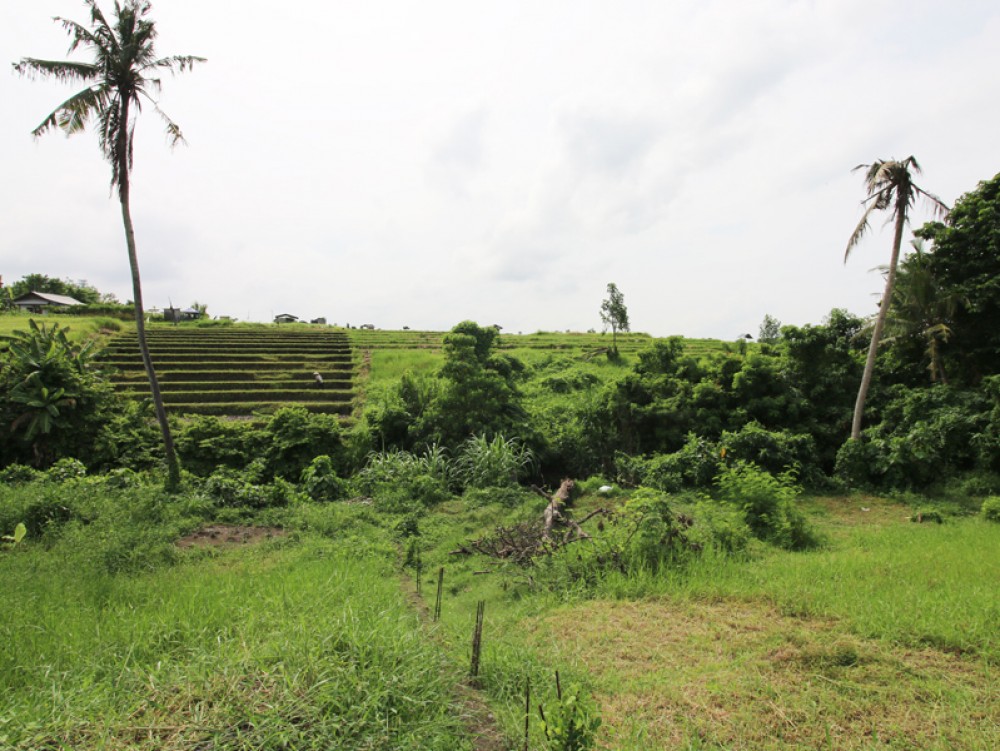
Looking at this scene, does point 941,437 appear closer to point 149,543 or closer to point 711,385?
point 711,385

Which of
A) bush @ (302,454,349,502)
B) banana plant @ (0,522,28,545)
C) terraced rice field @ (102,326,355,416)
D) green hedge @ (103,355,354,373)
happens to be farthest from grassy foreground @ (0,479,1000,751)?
green hedge @ (103,355,354,373)

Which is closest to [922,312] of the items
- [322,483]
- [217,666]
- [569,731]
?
[569,731]

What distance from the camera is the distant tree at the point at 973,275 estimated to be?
434 inches

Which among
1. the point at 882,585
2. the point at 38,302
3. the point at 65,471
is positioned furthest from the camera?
the point at 38,302

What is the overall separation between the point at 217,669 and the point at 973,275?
15885mm

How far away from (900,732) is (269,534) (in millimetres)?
8275

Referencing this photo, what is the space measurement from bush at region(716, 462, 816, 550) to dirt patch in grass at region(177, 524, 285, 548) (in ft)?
25.1

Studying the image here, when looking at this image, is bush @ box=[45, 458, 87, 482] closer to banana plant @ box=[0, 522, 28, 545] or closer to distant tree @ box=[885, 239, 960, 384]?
banana plant @ box=[0, 522, 28, 545]

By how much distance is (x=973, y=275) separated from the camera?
1148 centimetres

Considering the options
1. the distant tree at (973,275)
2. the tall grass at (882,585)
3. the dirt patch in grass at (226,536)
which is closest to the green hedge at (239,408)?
the dirt patch in grass at (226,536)

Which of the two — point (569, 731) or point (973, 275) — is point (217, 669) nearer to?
point (569, 731)

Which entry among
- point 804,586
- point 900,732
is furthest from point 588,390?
point 900,732

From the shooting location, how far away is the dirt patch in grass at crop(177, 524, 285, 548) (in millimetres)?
7694

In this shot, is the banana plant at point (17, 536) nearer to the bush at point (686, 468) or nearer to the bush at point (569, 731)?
the bush at point (569, 731)
